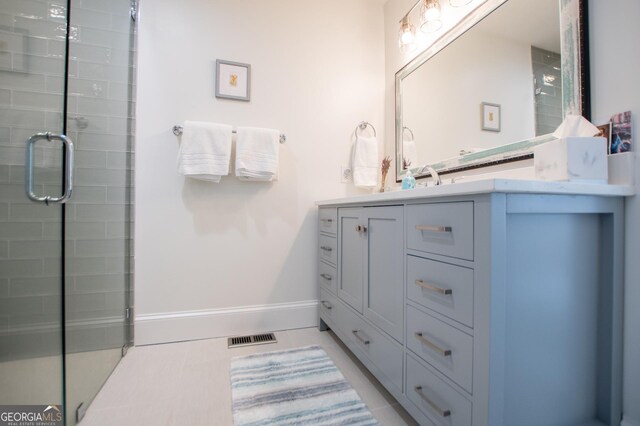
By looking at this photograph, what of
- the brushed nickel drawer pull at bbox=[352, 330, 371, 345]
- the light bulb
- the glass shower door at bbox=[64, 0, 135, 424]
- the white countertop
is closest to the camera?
the white countertop

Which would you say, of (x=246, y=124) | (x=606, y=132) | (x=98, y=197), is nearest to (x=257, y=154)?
(x=246, y=124)

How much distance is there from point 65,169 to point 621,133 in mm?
1844

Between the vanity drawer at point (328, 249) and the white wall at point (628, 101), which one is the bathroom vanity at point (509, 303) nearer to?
the white wall at point (628, 101)

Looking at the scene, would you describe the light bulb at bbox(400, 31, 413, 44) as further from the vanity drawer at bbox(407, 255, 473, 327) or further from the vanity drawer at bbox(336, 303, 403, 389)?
the vanity drawer at bbox(336, 303, 403, 389)

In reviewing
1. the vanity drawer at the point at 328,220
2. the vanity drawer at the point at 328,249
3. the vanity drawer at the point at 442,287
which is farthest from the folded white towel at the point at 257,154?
the vanity drawer at the point at 442,287

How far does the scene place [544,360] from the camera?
0.80 metres

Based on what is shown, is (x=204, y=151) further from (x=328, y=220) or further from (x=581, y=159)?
(x=581, y=159)

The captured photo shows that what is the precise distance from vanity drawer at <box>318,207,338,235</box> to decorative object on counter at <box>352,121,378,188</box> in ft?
1.14

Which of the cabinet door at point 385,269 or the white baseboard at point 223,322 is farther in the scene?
the white baseboard at point 223,322

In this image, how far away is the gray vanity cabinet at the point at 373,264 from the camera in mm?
1082

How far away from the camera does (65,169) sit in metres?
1.03

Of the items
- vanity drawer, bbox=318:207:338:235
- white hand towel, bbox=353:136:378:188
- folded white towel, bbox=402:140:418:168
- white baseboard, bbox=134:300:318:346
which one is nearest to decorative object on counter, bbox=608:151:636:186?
folded white towel, bbox=402:140:418:168

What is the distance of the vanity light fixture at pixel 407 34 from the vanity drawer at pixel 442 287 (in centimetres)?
153

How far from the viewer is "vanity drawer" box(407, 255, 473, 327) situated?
78cm
